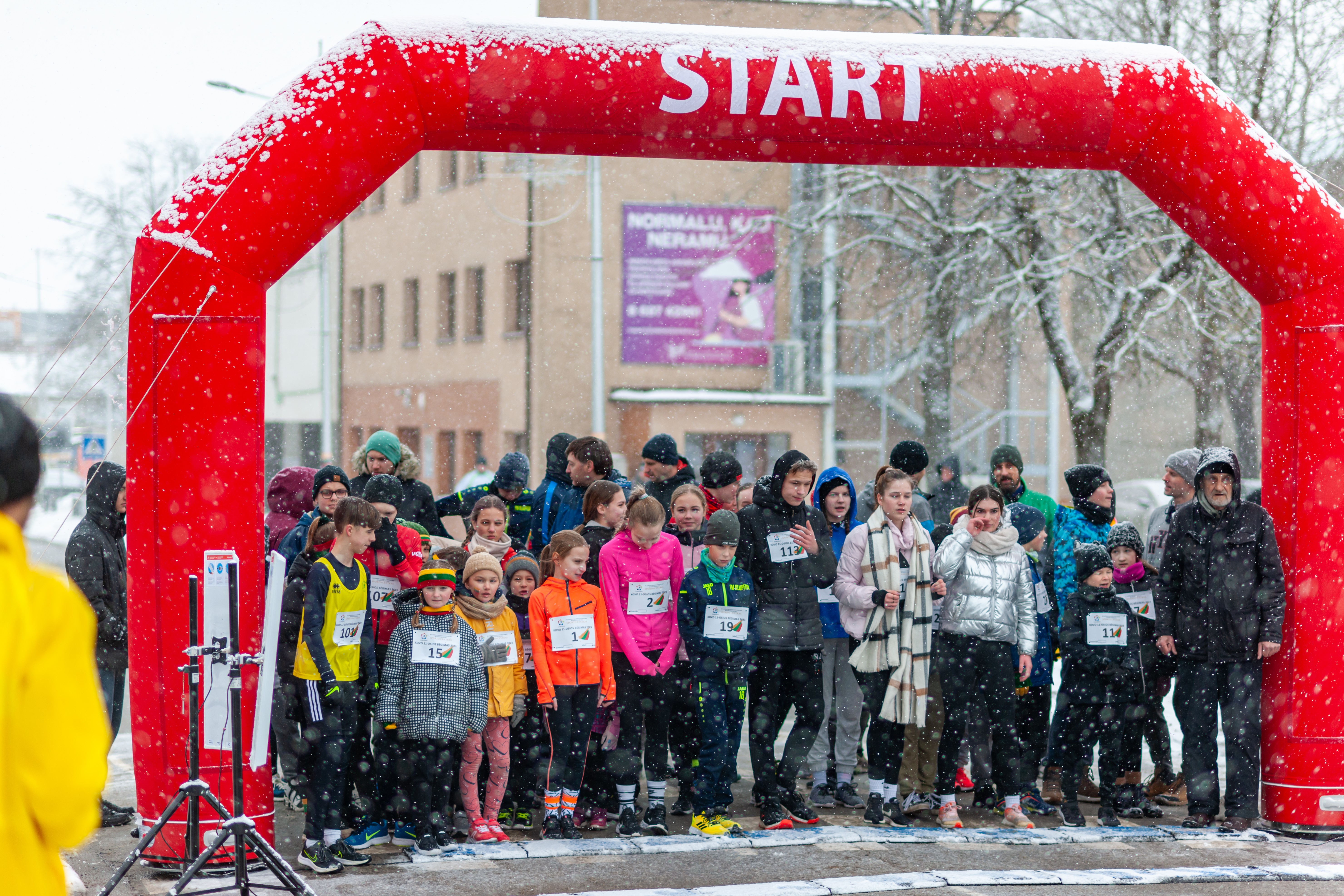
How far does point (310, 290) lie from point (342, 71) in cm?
3635

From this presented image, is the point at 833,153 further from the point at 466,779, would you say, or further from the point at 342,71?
the point at 466,779

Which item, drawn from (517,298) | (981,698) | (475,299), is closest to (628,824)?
(981,698)

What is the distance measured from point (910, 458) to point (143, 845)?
4929 mm

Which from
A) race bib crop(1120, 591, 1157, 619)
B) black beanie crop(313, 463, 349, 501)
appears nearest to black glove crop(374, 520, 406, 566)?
black beanie crop(313, 463, 349, 501)

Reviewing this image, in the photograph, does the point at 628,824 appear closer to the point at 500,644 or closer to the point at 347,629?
the point at 500,644

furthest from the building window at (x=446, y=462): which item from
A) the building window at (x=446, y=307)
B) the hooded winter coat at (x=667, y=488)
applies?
the hooded winter coat at (x=667, y=488)

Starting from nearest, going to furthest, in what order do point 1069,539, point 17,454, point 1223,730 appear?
point 17,454 < point 1223,730 < point 1069,539

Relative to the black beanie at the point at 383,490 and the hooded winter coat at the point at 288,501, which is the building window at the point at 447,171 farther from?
the black beanie at the point at 383,490

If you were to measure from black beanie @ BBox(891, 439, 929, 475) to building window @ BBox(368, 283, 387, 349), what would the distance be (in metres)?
29.4

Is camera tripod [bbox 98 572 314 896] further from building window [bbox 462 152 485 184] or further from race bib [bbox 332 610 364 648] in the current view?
building window [bbox 462 152 485 184]

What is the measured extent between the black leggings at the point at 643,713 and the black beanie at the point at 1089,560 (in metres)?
2.26

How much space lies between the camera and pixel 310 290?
4106 cm

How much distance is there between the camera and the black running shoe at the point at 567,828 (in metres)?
6.98

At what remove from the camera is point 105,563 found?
7.51 meters
